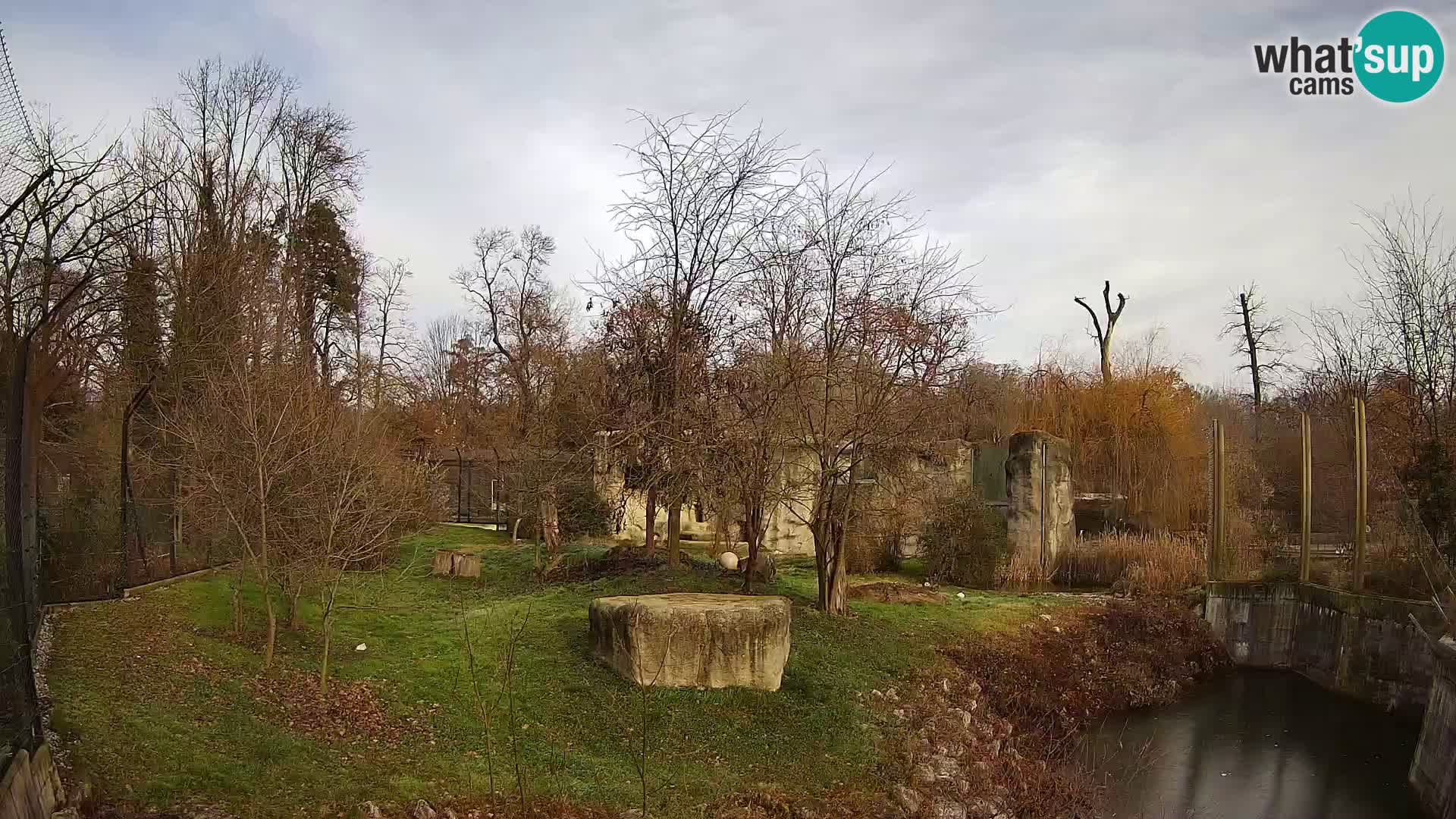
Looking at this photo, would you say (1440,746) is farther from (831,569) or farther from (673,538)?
(673,538)

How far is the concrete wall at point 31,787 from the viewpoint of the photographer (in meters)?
4.80

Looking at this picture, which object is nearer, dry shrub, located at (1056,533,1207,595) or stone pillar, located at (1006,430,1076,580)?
dry shrub, located at (1056,533,1207,595)

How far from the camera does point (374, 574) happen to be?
15.5 meters

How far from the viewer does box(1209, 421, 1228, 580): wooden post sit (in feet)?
55.6

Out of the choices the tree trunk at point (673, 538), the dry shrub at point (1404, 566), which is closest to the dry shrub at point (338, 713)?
the tree trunk at point (673, 538)

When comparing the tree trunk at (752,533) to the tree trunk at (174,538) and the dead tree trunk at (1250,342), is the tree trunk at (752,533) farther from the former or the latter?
the dead tree trunk at (1250,342)

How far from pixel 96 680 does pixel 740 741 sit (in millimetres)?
5354

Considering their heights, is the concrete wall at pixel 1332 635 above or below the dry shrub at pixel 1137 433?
below

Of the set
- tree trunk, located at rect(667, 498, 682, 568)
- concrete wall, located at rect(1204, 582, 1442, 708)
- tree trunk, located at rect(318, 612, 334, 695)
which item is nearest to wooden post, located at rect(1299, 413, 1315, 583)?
concrete wall, located at rect(1204, 582, 1442, 708)

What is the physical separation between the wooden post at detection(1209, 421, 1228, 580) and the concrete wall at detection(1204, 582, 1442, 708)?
513mm

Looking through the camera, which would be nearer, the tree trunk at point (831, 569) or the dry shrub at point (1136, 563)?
the tree trunk at point (831, 569)

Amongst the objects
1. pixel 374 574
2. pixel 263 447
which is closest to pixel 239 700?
pixel 263 447

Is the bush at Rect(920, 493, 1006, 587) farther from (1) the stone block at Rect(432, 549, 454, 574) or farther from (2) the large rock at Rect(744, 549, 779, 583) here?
(1) the stone block at Rect(432, 549, 454, 574)

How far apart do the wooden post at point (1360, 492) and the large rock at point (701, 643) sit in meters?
9.11
